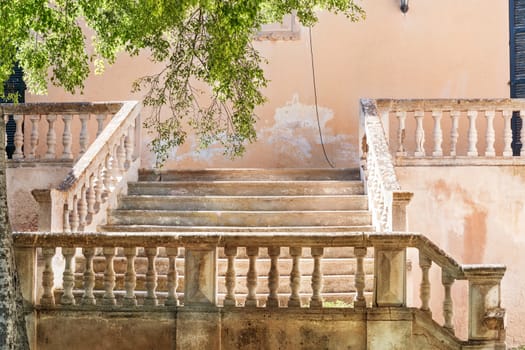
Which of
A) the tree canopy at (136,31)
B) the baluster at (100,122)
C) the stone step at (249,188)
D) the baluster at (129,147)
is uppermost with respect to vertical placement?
the tree canopy at (136,31)

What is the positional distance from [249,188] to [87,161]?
2.36 meters

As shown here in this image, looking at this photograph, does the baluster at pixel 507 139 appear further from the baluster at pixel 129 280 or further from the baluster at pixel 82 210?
the baluster at pixel 129 280

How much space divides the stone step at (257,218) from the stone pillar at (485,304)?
11.2 ft

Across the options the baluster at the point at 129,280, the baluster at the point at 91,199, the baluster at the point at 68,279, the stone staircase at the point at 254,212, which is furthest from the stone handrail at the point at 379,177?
the baluster at the point at 68,279

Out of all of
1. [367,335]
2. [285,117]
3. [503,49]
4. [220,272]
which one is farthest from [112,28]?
[503,49]

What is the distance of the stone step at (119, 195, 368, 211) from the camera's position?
1095 centimetres

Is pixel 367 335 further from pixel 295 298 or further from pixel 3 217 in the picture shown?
pixel 3 217

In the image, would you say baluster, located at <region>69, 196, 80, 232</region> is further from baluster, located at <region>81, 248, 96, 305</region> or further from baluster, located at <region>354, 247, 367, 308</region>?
baluster, located at <region>354, 247, 367, 308</region>

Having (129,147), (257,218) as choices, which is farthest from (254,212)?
(129,147)

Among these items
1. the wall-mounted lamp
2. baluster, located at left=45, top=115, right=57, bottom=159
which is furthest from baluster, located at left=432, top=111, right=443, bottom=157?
baluster, located at left=45, top=115, right=57, bottom=159

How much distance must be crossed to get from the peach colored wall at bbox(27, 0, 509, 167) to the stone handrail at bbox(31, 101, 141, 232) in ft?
7.24

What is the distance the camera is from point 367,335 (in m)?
7.33

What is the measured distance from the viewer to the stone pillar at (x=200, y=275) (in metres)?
7.41

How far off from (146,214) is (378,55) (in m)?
5.60
